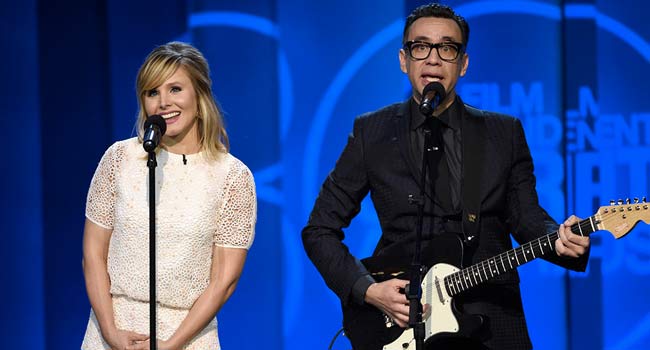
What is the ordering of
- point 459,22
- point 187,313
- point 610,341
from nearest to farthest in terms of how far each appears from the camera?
point 187,313 → point 459,22 → point 610,341

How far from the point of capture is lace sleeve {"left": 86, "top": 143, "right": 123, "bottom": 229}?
3352 mm

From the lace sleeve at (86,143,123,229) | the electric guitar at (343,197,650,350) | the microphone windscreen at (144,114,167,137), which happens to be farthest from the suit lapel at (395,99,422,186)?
the lace sleeve at (86,143,123,229)

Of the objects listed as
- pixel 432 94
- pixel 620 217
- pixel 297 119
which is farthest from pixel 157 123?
pixel 297 119

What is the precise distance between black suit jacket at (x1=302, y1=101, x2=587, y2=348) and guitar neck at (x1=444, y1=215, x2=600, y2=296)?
79 millimetres

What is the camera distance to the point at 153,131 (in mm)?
3016

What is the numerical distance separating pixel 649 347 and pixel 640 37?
1.64 m

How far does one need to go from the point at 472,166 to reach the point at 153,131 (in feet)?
3.70

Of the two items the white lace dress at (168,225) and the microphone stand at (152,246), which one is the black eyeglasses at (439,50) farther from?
the microphone stand at (152,246)

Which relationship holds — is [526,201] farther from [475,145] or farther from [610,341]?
[610,341]

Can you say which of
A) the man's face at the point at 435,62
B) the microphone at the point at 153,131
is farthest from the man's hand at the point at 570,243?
the microphone at the point at 153,131

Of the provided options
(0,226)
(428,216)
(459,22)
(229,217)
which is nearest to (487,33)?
(459,22)

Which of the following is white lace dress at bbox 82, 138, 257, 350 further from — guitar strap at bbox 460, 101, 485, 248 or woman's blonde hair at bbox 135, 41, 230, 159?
guitar strap at bbox 460, 101, 485, 248

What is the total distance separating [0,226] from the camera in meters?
5.24

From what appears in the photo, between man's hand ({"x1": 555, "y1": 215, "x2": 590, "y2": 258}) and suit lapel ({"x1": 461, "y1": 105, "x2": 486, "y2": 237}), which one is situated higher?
suit lapel ({"x1": 461, "y1": 105, "x2": 486, "y2": 237})
